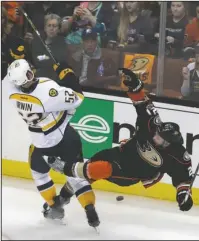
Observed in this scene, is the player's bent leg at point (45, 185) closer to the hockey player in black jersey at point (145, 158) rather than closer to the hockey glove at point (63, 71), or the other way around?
the hockey player in black jersey at point (145, 158)

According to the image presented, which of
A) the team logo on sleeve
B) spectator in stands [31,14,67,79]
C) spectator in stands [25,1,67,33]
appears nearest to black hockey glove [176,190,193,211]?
the team logo on sleeve

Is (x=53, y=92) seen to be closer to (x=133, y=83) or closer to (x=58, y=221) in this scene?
(x=133, y=83)

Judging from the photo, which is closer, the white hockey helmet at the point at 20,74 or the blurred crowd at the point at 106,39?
the white hockey helmet at the point at 20,74

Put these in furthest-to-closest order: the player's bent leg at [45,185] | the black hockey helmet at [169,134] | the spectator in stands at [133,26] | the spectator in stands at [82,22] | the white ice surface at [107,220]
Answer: the spectator in stands at [82,22]
the spectator in stands at [133,26]
the player's bent leg at [45,185]
the white ice surface at [107,220]
the black hockey helmet at [169,134]

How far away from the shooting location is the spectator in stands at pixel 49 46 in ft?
16.6

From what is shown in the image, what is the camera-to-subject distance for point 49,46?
5.12 meters

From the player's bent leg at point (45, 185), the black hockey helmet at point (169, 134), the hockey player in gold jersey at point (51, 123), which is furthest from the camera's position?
the player's bent leg at point (45, 185)

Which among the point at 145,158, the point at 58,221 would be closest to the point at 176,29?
the point at 145,158

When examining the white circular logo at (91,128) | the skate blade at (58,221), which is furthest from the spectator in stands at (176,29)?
the skate blade at (58,221)

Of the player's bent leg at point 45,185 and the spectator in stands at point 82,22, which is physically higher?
the spectator in stands at point 82,22

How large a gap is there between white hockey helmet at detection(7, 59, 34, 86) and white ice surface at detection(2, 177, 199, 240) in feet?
2.74

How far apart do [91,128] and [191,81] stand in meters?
0.69

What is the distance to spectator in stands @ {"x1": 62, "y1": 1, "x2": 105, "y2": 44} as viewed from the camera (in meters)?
5.05

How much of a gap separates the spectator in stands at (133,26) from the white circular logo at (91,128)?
48 cm
